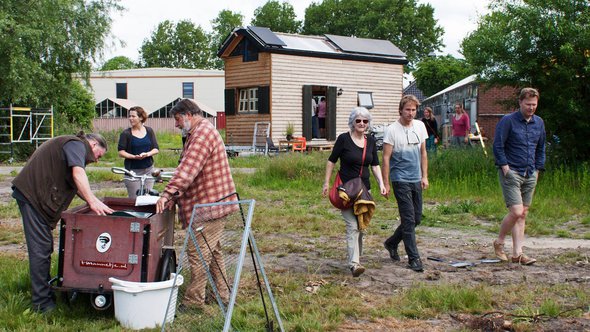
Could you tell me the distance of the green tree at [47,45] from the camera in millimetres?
23109

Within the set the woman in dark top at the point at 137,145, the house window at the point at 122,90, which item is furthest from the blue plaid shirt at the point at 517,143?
the house window at the point at 122,90

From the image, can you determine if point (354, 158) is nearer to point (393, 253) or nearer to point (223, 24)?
point (393, 253)

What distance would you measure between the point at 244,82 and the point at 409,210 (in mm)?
22069

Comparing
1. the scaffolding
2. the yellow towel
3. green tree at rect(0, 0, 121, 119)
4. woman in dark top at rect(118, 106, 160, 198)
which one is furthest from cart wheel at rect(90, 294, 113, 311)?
the scaffolding

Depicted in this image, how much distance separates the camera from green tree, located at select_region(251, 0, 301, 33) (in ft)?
268

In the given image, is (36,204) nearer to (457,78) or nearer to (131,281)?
(131,281)

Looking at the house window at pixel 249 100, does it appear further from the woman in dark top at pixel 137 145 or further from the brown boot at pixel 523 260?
the brown boot at pixel 523 260

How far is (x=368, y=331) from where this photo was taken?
537 centimetres

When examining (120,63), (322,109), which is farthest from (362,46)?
(120,63)

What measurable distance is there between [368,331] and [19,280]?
134 inches

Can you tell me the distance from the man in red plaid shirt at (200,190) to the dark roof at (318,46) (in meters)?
21.7

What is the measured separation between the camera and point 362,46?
31.6 metres

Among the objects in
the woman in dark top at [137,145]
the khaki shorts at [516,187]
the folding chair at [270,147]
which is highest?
the woman in dark top at [137,145]

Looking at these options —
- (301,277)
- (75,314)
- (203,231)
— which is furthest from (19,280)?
(301,277)
